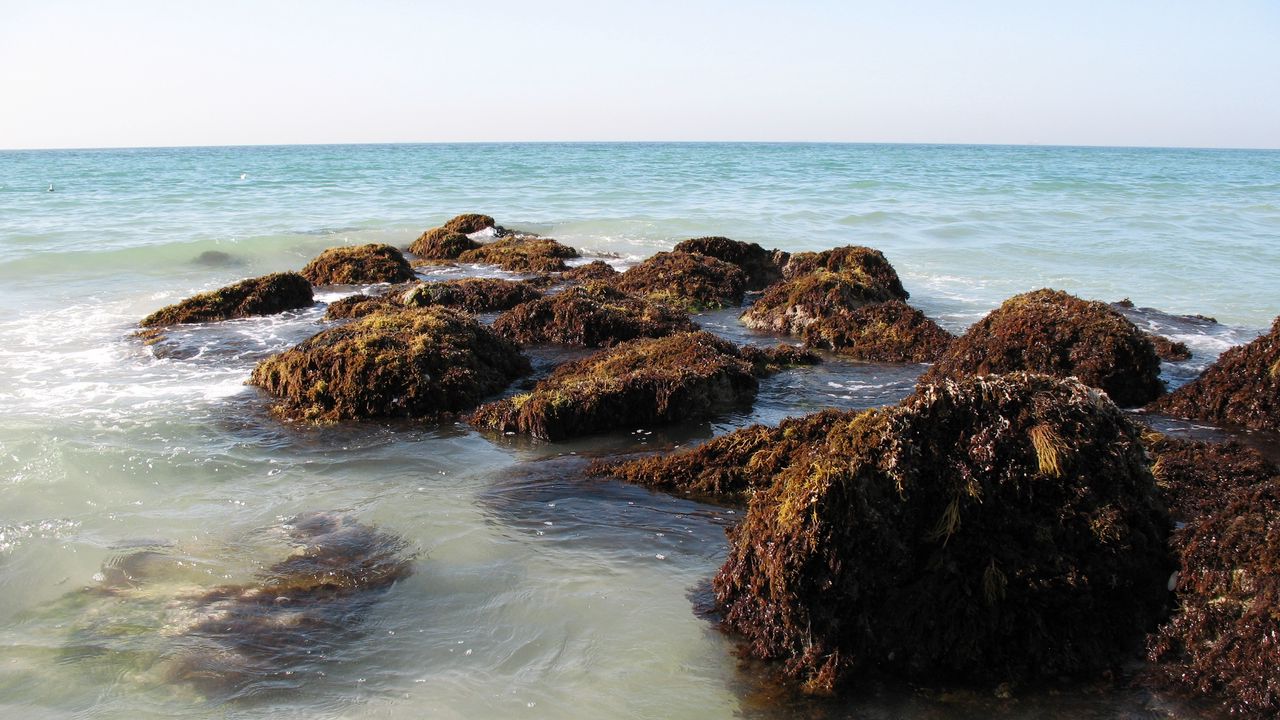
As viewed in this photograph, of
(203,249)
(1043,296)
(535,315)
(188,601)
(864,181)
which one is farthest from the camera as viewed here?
(864,181)

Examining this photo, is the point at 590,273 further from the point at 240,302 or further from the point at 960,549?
the point at 960,549

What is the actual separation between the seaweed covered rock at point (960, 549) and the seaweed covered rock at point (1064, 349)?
161 inches

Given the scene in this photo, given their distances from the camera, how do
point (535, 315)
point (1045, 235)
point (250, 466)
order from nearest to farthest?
point (250, 466) → point (535, 315) → point (1045, 235)

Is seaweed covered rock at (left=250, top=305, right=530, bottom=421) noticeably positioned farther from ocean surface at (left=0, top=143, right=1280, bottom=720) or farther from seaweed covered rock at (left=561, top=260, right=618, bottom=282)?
seaweed covered rock at (left=561, top=260, right=618, bottom=282)

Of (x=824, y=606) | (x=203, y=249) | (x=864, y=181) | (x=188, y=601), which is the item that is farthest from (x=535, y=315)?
(x=864, y=181)

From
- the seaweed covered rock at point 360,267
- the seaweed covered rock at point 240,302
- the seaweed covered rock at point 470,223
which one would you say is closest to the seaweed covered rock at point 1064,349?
the seaweed covered rock at point 240,302

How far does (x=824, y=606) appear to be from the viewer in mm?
4137

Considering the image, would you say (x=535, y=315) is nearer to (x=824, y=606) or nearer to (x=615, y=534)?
(x=615, y=534)

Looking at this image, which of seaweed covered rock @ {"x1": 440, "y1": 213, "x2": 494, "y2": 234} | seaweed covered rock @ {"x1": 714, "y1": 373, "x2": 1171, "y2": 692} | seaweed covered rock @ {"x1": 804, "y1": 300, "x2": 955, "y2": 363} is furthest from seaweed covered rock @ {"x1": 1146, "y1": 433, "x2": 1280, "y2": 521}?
seaweed covered rock @ {"x1": 440, "y1": 213, "x2": 494, "y2": 234}

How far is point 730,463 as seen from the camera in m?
6.49

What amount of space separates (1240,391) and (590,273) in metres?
10.3

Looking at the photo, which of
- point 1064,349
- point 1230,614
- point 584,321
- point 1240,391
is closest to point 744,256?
point 584,321

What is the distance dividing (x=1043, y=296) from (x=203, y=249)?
19.1 m

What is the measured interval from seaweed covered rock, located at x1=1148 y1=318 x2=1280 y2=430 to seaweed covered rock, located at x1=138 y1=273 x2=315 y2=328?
36.6ft
